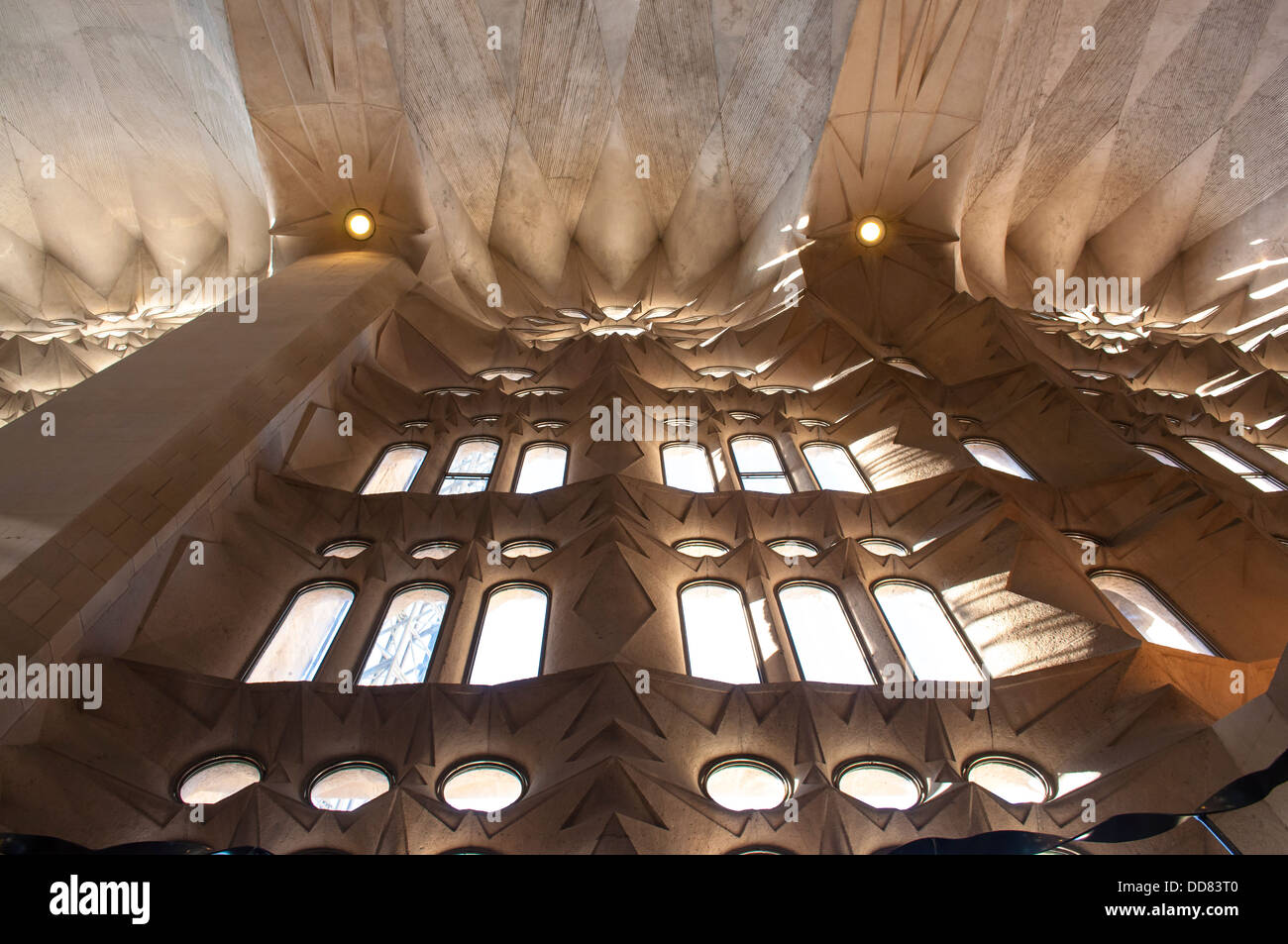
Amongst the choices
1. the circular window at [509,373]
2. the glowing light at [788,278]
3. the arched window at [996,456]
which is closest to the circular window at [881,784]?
the arched window at [996,456]

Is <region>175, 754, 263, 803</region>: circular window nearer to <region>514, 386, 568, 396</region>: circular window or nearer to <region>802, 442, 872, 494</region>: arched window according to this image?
<region>802, 442, 872, 494</region>: arched window

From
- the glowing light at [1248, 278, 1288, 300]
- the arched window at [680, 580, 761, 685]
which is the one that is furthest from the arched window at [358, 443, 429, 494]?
the glowing light at [1248, 278, 1288, 300]

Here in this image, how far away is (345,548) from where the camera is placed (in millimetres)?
9242

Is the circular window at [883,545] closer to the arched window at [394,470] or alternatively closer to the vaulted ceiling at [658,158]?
the arched window at [394,470]

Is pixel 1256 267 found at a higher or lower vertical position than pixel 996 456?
higher

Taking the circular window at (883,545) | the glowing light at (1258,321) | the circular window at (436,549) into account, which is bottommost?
the circular window at (883,545)

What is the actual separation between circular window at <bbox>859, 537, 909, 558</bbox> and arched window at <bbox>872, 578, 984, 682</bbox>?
678mm

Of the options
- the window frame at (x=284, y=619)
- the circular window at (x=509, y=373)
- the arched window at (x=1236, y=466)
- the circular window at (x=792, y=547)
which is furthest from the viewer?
the circular window at (x=509, y=373)

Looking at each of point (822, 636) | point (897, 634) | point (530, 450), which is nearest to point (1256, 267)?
point (897, 634)

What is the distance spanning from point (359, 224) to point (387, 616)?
8.22 meters

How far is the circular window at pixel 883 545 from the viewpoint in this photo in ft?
31.3

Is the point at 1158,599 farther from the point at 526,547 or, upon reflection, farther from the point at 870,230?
the point at 870,230

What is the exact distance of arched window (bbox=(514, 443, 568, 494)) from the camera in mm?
10664
